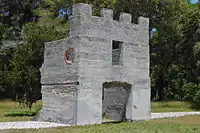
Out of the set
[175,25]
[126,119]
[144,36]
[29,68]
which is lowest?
[126,119]

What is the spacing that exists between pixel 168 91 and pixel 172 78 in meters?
1.51

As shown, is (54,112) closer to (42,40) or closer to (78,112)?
(78,112)

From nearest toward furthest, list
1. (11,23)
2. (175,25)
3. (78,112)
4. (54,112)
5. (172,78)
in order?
1. (78,112)
2. (54,112)
3. (175,25)
4. (172,78)
5. (11,23)

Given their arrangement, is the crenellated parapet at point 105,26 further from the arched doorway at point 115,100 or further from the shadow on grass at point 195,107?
the shadow on grass at point 195,107

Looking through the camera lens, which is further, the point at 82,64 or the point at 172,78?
the point at 172,78

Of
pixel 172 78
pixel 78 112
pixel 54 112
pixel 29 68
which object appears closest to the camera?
pixel 78 112

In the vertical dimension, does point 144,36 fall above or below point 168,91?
above

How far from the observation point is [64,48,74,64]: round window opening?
21.0m

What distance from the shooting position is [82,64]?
20688 millimetres

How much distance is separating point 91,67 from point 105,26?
2593mm

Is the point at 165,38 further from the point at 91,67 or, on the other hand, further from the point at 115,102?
the point at 91,67

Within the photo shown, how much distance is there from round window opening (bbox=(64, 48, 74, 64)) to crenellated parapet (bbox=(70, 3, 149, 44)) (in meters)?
0.91

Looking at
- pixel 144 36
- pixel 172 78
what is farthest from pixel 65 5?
pixel 144 36

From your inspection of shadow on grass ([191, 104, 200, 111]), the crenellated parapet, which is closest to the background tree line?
shadow on grass ([191, 104, 200, 111])
